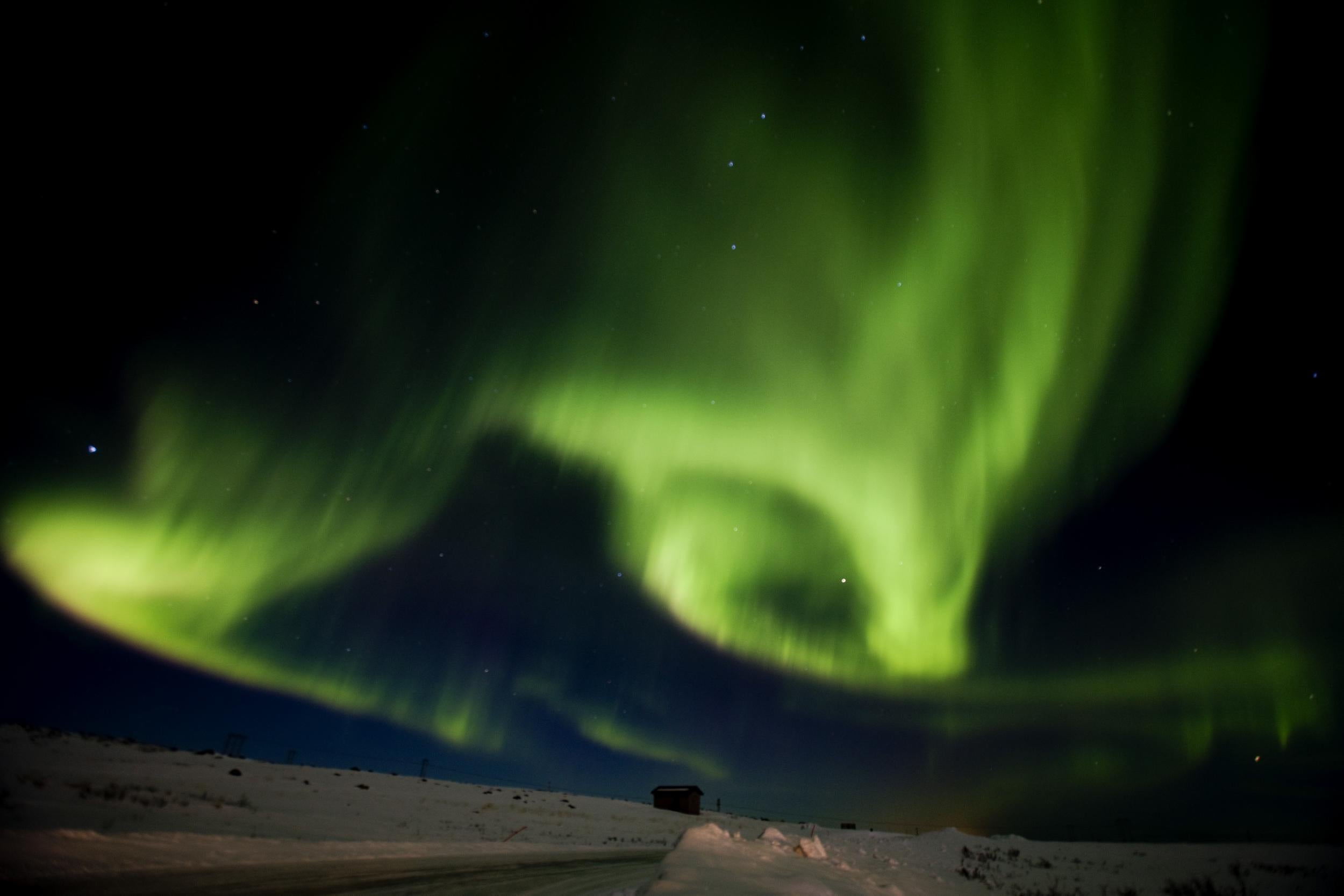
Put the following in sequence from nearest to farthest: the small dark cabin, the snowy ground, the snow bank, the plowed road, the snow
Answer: the plowed road
the snow bank
the snowy ground
the snow
the small dark cabin

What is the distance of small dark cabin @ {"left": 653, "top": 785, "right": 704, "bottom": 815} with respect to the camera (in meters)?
60.8

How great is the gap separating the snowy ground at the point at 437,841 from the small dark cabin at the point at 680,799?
830cm

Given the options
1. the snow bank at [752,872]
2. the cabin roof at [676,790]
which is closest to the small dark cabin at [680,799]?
the cabin roof at [676,790]

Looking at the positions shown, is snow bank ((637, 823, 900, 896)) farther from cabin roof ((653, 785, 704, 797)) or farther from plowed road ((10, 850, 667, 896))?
cabin roof ((653, 785, 704, 797))

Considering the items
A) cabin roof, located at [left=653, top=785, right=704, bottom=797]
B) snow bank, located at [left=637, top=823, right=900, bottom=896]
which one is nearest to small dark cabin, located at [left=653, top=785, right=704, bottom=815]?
cabin roof, located at [left=653, top=785, right=704, bottom=797]

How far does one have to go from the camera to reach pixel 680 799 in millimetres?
61125

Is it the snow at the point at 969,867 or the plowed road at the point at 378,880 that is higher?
the snow at the point at 969,867

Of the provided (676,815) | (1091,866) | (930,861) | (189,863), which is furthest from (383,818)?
(1091,866)

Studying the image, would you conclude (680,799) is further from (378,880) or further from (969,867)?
(378,880)

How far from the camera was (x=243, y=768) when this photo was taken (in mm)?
39344

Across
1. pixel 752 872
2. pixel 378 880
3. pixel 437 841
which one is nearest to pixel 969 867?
pixel 752 872

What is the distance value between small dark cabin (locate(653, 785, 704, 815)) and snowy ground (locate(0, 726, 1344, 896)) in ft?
27.2

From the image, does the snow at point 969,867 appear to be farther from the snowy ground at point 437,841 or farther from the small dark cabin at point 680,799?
the small dark cabin at point 680,799

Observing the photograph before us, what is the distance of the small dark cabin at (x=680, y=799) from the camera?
6078 centimetres
